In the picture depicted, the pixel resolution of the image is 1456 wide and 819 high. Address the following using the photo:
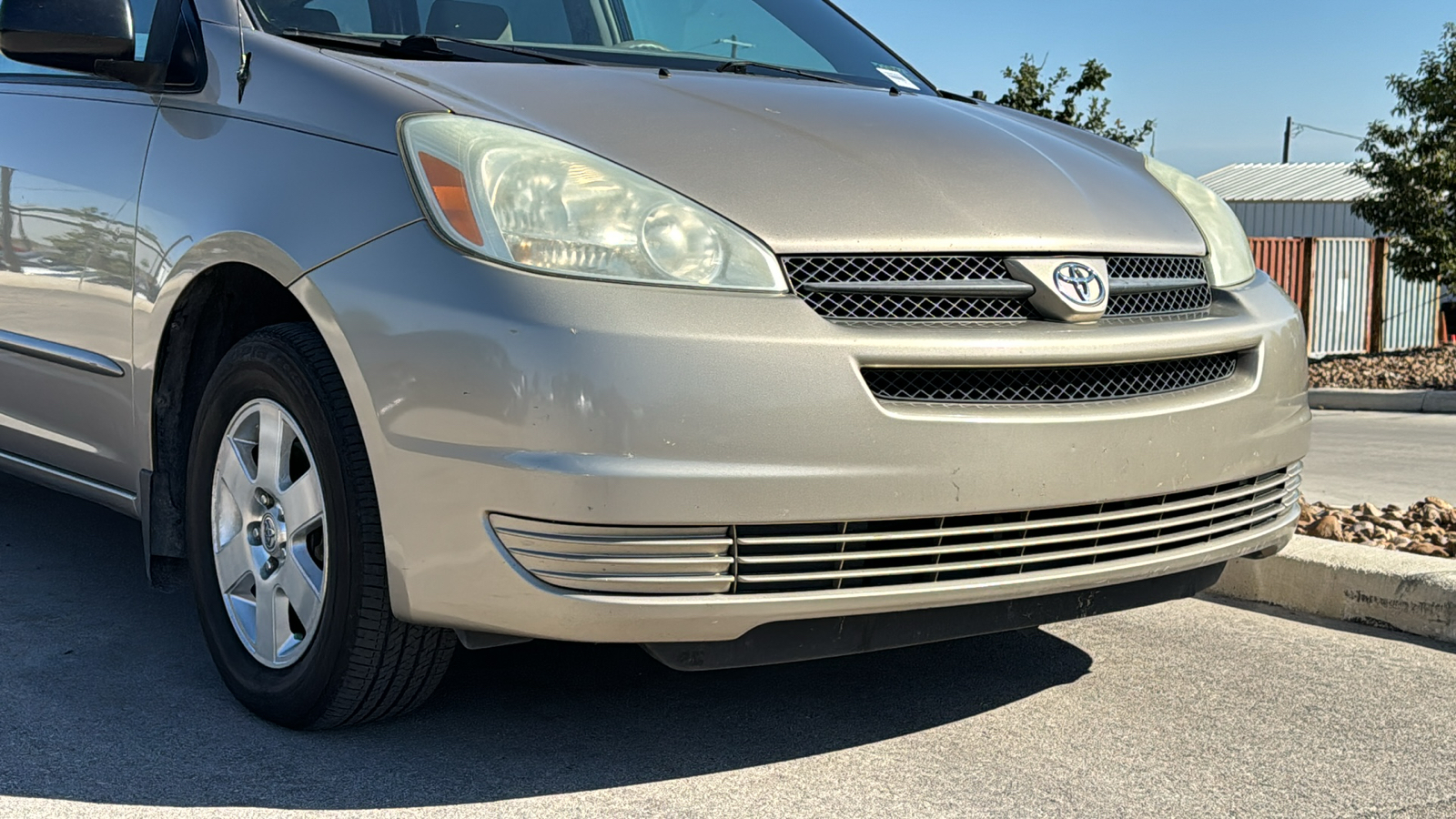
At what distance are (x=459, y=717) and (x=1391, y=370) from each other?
48.3ft

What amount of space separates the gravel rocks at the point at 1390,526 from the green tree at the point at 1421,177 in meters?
12.6

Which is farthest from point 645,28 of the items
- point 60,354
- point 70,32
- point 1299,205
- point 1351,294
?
point 1299,205

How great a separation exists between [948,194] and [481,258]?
3.04ft

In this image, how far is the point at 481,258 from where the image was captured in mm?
2607

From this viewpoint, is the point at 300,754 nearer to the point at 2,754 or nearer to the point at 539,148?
the point at 2,754

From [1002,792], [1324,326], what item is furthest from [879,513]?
[1324,326]

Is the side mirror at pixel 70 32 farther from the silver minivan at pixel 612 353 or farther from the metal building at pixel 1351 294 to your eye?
the metal building at pixel 1351 294

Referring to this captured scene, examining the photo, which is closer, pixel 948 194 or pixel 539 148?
pixel 539 148

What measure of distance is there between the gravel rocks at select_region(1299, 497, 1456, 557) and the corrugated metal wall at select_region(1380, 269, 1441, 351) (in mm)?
16024

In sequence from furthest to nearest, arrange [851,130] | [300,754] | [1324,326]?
[1324,326], [851,130], [300,754]

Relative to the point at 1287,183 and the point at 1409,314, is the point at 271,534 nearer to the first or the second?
the point at 1409,314

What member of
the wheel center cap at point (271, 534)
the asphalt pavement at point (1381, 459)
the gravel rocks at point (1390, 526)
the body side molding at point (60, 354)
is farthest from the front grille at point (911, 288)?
the asphalt pavement at point (1381, 459)

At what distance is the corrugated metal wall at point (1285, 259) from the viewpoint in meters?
19.5

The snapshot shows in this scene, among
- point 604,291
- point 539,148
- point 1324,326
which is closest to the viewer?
point 604,291
